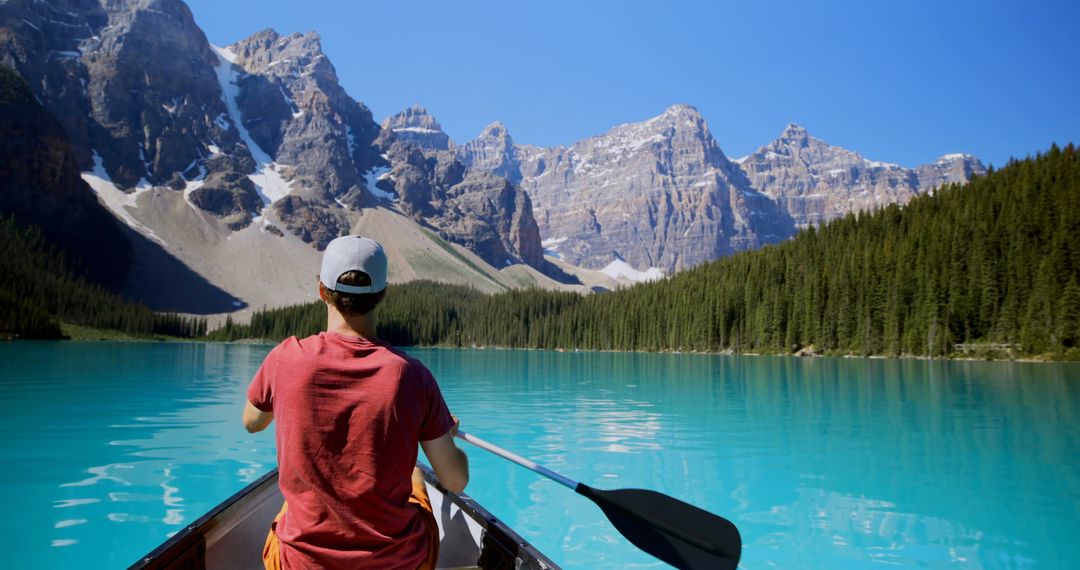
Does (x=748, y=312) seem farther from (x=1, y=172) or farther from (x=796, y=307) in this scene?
(x=1, y=172)

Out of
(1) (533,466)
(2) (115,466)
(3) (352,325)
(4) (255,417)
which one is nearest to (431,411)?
(3) (352,325)

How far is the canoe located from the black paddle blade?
752 mm

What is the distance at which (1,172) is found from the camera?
158875 mm

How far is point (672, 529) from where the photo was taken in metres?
4.99

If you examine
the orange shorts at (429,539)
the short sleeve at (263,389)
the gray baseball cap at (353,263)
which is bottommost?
the orange shorts at (429,539)

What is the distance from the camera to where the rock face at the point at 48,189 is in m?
160

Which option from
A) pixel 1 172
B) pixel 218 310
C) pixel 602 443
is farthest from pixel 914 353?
pixel 1 172

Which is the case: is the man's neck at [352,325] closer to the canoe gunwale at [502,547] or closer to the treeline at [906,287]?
the canoe gunwale at [502,547]

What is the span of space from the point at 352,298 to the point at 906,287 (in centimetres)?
8491

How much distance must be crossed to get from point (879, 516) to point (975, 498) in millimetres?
2423

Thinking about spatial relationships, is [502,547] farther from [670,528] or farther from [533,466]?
[670,528]

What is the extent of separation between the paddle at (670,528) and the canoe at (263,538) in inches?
25.2

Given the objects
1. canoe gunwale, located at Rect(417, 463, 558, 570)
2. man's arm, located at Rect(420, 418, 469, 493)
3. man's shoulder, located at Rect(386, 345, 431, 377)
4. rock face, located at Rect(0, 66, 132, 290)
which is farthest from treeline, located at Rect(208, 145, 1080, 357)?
rock face, located at Rect(0, 66, 132, 290)

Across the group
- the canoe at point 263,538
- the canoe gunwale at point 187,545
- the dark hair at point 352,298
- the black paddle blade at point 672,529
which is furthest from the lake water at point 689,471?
the dark hair at point 352,298
